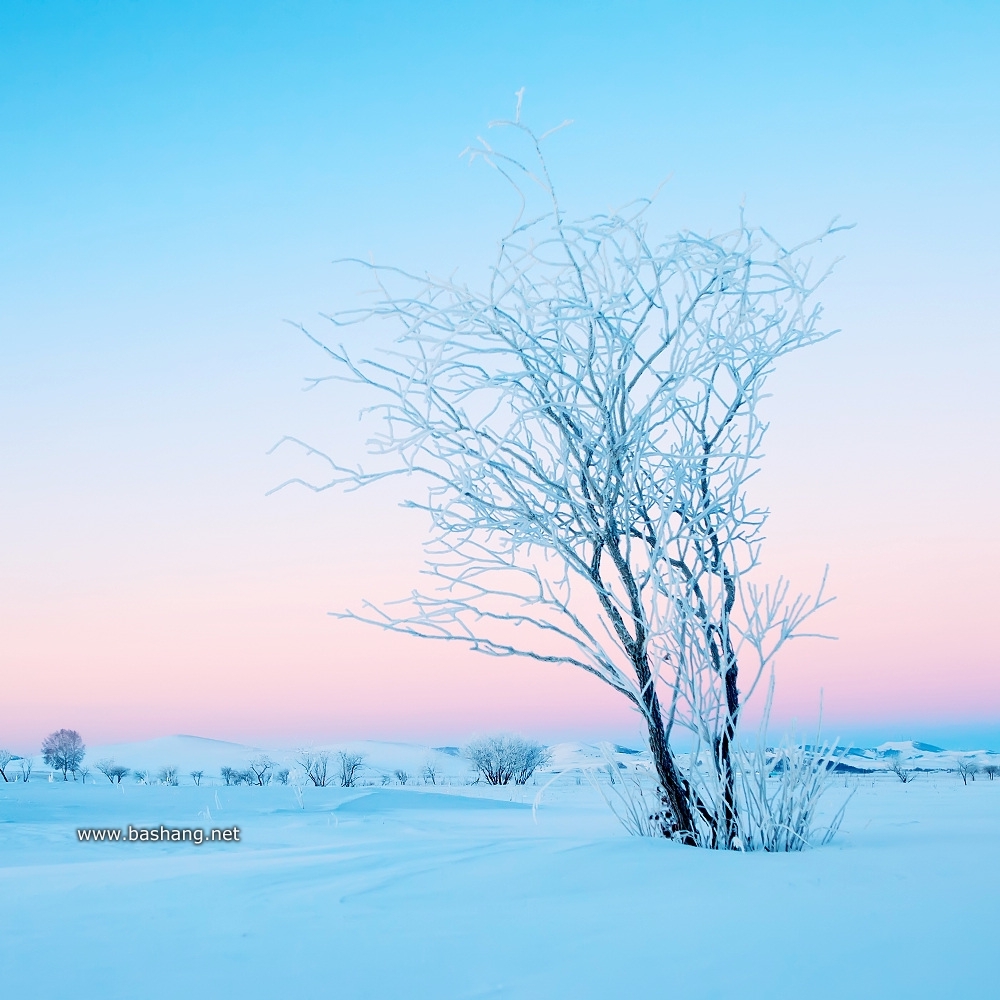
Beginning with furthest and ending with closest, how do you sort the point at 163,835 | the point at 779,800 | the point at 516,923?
the point at 163,835, the point at 779,800, the point at 516,923

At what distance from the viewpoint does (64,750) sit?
50.9 meters

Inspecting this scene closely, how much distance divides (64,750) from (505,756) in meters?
32.0

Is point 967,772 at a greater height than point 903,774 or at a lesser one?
lesser

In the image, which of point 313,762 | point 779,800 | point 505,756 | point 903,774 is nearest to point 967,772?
point 903,774

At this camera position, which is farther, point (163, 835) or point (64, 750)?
point (64, 750)

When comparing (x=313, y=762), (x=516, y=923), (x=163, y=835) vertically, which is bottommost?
(x=313, y=762)

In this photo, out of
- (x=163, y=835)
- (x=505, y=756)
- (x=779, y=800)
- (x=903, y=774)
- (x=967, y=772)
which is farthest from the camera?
(x=505, y=756)

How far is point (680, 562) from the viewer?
12.2 feet

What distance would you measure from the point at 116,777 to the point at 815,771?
138 ft

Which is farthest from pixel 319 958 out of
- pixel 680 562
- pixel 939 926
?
pixel 680 562

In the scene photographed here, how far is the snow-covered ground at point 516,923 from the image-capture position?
168 centimetres

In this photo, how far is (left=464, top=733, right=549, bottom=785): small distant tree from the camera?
36.0m

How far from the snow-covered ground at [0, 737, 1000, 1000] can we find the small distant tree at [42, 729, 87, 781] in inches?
2175

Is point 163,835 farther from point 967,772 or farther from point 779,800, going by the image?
point 967,772
